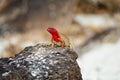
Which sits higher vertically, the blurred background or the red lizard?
the blurred background

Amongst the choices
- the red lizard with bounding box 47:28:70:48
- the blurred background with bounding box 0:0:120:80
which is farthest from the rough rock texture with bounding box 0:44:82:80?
the blurred background with bounding box 0:0:120:80

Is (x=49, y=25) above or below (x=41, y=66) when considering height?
above

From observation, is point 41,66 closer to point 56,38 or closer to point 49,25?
point 56,38

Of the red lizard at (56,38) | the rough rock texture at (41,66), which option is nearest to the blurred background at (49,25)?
the red lizard at (56,38)

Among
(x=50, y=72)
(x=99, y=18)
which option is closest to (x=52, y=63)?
(x=50, y=72)

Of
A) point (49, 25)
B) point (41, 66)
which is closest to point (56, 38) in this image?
point (41, 66)

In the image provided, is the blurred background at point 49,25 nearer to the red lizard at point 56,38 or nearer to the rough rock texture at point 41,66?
the red lizard at point 56,38

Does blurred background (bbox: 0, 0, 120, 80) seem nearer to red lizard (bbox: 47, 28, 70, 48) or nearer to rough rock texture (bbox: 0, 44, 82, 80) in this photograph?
red lizard (bbox: 47, 28, 70, 48)

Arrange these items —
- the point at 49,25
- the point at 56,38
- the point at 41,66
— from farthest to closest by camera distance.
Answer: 1. the point at 49,25
2. the point at 56,38
3. the point at 41,66
